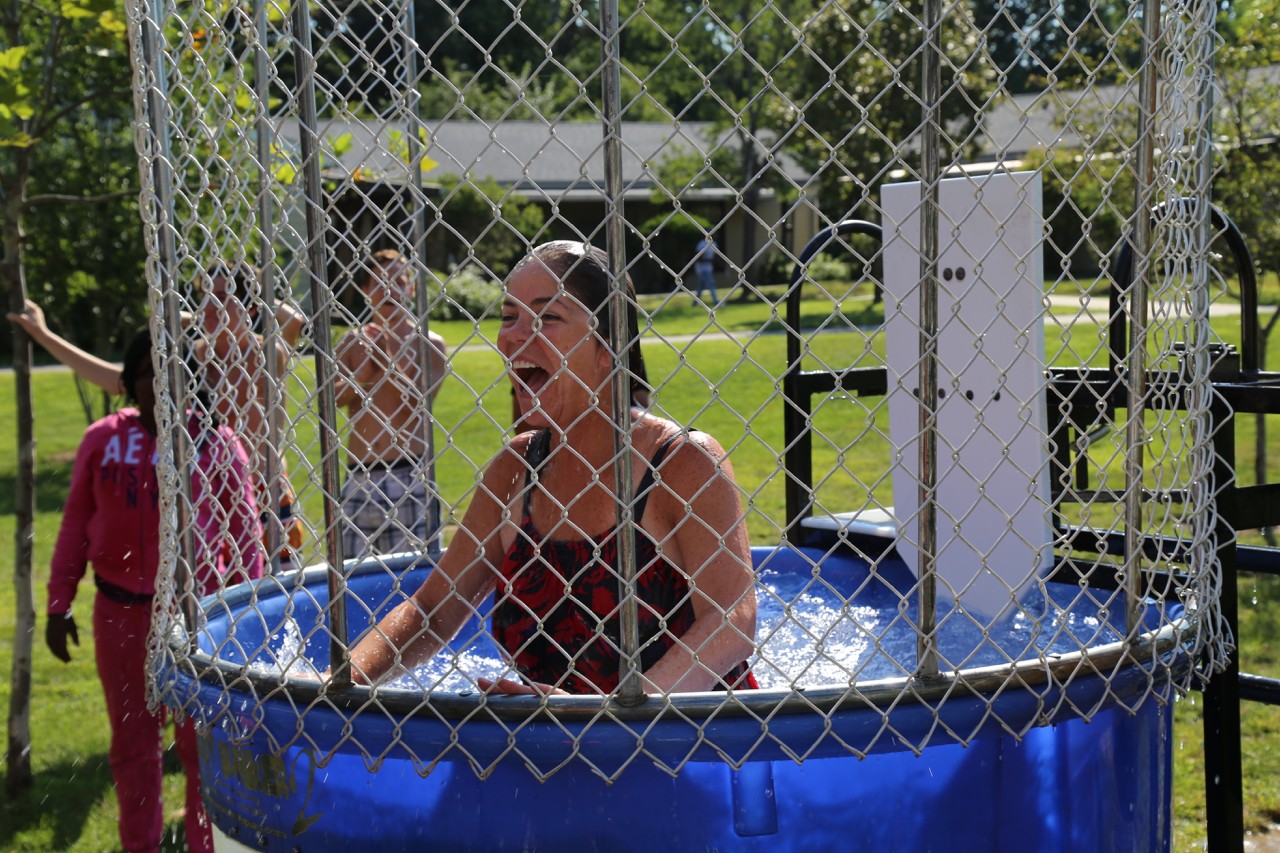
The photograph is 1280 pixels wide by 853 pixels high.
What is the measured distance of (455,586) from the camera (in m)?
2.74

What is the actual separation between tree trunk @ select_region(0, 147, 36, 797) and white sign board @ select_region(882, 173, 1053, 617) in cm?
328

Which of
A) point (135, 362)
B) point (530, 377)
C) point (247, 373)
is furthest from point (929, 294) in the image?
point (135, 362)

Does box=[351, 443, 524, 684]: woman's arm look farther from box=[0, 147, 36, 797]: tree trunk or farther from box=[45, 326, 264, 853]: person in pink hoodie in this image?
box=[0, 147, 36, 797]: tree trunk

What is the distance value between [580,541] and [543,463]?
0.18 m

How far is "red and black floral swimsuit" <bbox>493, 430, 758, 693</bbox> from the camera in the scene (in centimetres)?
254

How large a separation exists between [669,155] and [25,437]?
28.1m

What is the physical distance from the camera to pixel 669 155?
31984mm

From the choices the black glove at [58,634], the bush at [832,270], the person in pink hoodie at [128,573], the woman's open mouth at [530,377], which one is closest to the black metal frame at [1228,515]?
the woman's open mouth at [530,377]

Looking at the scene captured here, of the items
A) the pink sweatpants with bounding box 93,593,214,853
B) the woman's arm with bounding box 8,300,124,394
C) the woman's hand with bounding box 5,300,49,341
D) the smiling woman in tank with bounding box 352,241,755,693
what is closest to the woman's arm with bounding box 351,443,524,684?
the smiling woman in tank with bounding box 352,241,755,693

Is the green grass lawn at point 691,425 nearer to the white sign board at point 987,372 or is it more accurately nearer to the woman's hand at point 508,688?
the white sign board at point 987,372

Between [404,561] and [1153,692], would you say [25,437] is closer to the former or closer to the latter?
[404,561]

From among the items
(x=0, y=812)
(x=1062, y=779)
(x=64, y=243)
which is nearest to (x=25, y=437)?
(x=0, y=812)

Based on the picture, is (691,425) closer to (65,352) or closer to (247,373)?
(247,373)

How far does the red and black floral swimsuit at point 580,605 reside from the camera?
2.54 metres
